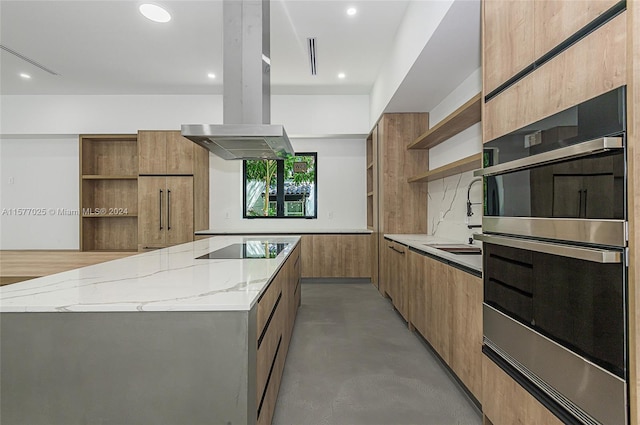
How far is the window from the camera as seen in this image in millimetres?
5809

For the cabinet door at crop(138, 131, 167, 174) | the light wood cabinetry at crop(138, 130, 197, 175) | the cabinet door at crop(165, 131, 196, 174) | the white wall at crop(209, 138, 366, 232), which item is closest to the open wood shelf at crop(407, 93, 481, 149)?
the white wall at crop(209, 138, 366, 232)

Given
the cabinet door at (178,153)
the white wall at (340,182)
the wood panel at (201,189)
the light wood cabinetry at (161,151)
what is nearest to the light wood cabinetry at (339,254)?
the white wall at (340,182)

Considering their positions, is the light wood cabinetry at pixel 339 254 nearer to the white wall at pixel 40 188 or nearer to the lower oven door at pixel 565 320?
the lower oven door at pixel 565 320

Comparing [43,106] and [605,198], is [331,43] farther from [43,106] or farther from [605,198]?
[43,106]

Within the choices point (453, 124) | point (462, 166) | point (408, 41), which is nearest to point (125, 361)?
point (462, 166)

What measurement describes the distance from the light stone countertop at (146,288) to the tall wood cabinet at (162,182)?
11.1 feet

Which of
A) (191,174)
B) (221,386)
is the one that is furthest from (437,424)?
(191,174)

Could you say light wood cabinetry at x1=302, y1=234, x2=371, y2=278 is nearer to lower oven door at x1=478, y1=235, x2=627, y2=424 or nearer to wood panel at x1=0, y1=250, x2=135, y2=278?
wood panel at x1=0, y1=250, x2=135, y2=278

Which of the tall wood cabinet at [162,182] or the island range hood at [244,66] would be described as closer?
the island range hood at [244,66]

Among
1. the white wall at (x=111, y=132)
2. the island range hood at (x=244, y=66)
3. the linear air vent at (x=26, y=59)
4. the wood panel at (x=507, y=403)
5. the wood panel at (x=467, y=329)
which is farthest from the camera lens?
the white wall at (x=111, y=132)

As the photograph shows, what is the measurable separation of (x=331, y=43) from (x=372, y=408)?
3.43 m

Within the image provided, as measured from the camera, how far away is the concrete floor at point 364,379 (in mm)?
1926

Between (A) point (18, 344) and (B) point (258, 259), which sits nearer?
(A) point (18, 344)

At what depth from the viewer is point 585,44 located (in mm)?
1117
